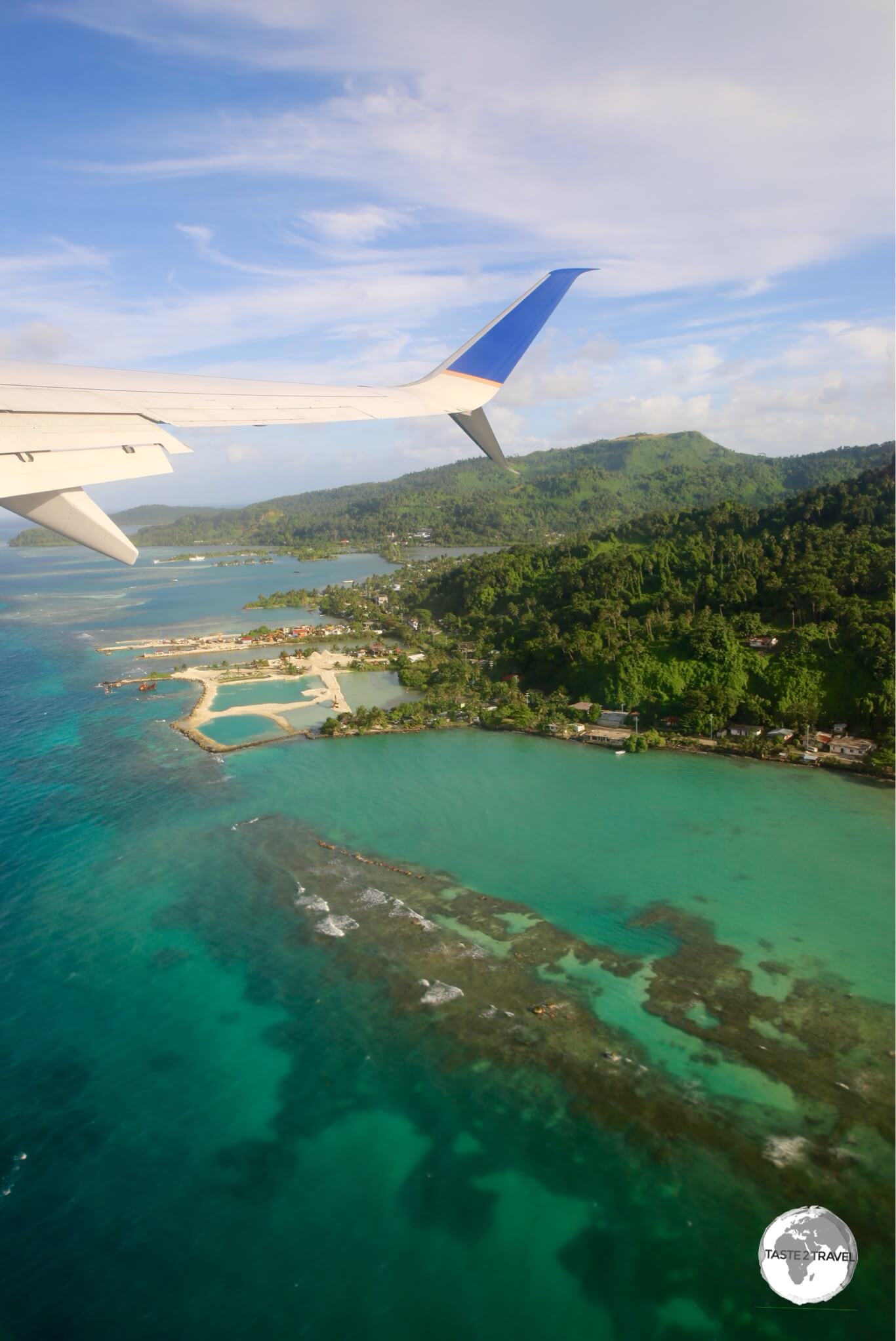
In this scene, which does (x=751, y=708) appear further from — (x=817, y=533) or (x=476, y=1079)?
(x=476, y=1079)

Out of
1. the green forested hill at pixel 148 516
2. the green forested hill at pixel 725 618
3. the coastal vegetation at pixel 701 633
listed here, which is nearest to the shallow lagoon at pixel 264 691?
the coastal vegetation at pixel 701 633

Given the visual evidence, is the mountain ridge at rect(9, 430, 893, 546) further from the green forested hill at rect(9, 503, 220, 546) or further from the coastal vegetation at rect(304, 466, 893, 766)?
the coastal vegetation at rect(304, 466, 893, 766)

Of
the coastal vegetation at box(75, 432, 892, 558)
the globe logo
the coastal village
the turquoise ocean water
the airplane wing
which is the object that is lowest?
the globe logo

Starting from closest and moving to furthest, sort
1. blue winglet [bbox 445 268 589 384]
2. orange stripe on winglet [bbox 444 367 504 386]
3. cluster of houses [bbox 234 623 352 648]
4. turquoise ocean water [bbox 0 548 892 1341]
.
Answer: blue winglet [bbox 445 268 589 384]
orange stripe on winglet [bbox 444 367 504 386]
turquoise ocean water [bbox 0 548 892 1341]
cluster of houses [bbox 234 623 352 648]

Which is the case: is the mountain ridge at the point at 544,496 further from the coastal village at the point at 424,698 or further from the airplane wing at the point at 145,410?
the airplane wing at the point at 145,410

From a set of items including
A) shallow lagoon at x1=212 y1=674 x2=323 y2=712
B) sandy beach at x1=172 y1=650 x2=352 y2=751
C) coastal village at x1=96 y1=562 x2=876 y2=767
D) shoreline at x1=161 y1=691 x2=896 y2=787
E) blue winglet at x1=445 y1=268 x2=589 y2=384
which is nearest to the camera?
blue winglet at x1=445 y1=268 x2=589 y2=384

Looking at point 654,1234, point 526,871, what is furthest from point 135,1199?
point 526,871

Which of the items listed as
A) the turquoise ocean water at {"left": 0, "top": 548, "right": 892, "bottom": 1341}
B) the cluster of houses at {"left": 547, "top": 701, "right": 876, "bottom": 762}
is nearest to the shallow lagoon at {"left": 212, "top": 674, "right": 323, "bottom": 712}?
the turquoise ocean water at {"left": 0, "top": 548, "right": 892, "bottom": 1341}
